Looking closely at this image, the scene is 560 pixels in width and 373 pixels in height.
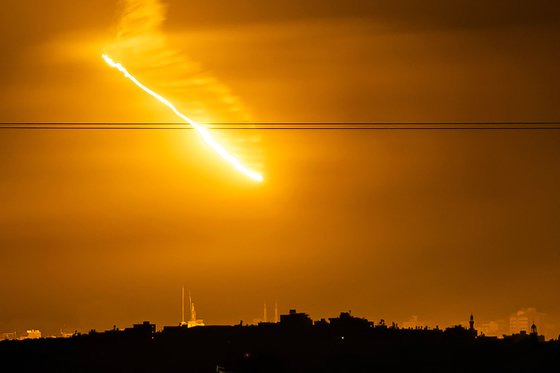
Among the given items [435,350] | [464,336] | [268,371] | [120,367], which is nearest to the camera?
[268,371]

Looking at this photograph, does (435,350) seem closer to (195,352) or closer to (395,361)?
(395,361)

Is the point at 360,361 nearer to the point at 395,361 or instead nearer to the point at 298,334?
the point at 395,361

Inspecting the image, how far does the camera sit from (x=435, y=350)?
6631 centimetres

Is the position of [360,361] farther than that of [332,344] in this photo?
No

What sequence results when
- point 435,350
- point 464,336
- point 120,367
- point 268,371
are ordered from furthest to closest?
point 464,336, point 435,350, point 120,367, point 268,371

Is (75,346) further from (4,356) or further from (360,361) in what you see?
(360,361)

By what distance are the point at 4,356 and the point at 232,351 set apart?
9915mm

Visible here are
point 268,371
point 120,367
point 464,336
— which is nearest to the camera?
point 268,371

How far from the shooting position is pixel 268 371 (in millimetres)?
58406

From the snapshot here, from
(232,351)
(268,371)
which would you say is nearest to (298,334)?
(232,351)

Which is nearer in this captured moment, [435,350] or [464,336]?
[435,350]

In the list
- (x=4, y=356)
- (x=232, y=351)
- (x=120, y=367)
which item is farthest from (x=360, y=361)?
(x=4, y=356)

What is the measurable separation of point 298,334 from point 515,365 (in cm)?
1110

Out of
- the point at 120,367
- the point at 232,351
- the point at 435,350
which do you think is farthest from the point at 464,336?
the point at 120,367
